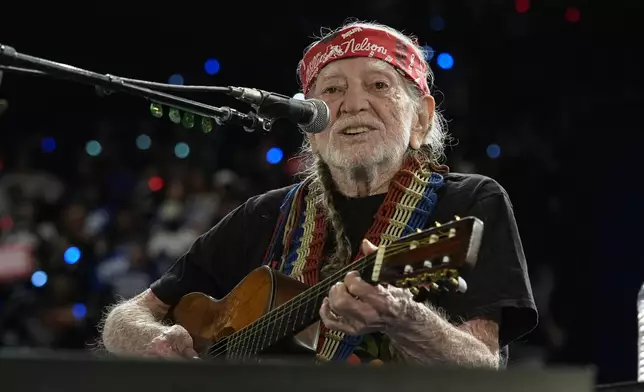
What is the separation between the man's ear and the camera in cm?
291

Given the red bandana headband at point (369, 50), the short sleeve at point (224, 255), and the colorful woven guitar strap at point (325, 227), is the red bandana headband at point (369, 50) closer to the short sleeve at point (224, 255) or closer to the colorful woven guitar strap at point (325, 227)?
the colorful woven guitar strap at point (325, 227)

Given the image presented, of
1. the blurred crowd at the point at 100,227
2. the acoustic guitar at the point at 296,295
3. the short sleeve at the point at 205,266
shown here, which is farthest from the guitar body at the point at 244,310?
the blurred crowd at the point at 100,227

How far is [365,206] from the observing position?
9.19ft

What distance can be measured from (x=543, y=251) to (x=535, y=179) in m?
0.49

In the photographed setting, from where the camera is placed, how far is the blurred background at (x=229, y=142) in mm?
5855

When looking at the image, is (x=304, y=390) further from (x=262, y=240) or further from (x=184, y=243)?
(x=184, y=243)

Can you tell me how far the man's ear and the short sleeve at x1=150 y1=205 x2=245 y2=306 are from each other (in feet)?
1.96

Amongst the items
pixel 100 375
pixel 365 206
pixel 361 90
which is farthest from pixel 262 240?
pixel 100 375

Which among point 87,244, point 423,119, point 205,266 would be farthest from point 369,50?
point 87,244

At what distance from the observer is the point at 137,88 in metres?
1.88

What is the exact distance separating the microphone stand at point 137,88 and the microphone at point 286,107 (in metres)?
0.04

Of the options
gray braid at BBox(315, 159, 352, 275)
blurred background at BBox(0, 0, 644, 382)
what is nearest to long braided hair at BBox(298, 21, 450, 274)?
gray braid at BBox(315, 159, 352, 275)

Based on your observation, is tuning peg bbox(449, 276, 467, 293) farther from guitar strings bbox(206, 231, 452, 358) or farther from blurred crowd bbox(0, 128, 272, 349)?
blurred crowd bbox(0, 128, 272, 349)

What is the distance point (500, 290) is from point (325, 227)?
572mm
